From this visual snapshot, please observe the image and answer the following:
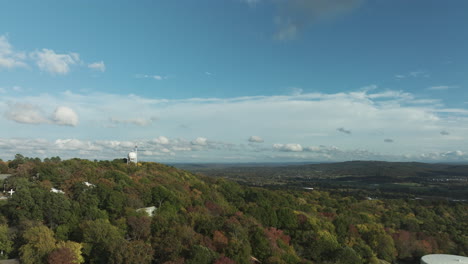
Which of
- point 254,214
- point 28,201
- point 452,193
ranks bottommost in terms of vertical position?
point 452,193

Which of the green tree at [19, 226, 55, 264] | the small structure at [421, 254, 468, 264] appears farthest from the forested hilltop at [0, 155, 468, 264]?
the small structure at [421, 254, 468, 264]

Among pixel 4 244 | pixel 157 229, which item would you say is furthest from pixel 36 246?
pixel 157 229

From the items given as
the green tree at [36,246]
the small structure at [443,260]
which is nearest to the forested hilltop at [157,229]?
the green tree at [36,246]

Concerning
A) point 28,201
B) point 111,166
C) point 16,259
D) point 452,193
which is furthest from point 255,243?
point 452,193

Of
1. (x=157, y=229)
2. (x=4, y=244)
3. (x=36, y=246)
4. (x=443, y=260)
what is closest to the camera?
(x=36, y=246)

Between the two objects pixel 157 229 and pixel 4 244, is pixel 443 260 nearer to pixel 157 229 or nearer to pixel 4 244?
pixel 157 229

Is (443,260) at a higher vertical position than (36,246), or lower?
lower

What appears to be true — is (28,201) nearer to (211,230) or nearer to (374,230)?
(211,230)

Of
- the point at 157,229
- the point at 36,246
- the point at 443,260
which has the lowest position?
the point at 443,260
